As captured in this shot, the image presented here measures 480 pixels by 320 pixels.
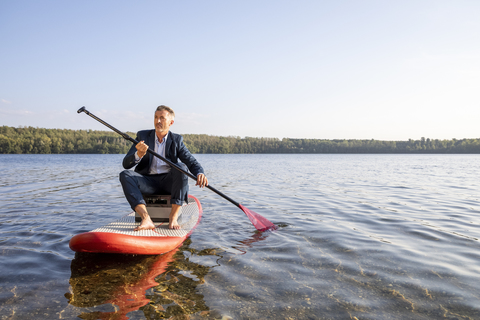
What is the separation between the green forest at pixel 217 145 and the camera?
266 feet

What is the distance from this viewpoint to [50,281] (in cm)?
329

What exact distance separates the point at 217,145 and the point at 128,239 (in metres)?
102

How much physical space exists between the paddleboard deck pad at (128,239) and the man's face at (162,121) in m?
1.57

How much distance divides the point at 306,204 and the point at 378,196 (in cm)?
319

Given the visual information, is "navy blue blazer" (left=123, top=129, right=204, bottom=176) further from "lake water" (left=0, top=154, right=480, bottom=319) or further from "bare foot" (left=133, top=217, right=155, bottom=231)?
"lake water" (left=0, top=154, right=480, bottom=319)

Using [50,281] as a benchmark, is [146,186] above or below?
above

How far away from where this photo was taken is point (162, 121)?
15.7ft

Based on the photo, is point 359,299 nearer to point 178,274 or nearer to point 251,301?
point 251,301

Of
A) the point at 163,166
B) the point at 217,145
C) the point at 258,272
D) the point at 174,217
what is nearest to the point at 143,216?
the point at 174,217

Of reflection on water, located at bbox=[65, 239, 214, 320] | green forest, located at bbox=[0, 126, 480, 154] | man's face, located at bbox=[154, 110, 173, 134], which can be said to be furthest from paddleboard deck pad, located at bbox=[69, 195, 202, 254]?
green forest, located at bbox=[0, 126, 480, 154]

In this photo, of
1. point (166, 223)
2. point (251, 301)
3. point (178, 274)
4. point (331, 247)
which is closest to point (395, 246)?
point (331, 247)

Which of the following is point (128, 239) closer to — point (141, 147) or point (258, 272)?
point (141, 147)

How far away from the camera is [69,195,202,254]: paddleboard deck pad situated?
3.56 m

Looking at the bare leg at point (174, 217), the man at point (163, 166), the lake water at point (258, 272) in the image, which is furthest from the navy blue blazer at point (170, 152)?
the lake water at point (258, 272)
